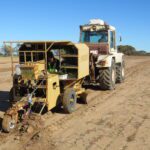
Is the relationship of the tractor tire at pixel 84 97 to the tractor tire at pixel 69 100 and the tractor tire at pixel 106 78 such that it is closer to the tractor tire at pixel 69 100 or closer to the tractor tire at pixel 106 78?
the tractor tire at pixel 69 100

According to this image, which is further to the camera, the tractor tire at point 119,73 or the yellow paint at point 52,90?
the tractor tire at point 119,73

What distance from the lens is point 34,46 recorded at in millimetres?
9898

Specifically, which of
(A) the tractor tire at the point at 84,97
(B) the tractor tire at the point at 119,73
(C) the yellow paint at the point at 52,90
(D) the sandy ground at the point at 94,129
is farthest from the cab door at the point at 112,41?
(C) the yellow paint at the point at 52,90

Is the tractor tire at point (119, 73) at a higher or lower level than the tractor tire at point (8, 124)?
higher

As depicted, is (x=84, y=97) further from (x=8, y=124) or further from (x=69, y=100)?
(x=8, y=124)

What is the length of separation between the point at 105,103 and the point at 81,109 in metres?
1.16

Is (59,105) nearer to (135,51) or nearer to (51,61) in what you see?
(51,61)

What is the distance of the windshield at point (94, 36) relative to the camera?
1382 centimetres

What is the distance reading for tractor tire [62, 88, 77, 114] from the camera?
9.53m

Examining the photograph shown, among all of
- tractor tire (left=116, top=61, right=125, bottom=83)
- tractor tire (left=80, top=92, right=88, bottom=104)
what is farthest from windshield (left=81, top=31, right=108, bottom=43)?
tractor tire (left=80, top=92, right=88, bottom=104)

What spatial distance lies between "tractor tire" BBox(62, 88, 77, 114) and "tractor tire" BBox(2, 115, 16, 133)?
202cm

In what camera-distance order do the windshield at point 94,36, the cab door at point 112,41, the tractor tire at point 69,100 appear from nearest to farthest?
the tractor tire at point 69,100 < the windshield at point 94,36 < the cab door at point 112,41

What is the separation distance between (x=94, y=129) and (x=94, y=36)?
6496 mm

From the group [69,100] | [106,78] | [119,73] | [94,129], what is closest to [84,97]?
[69,100]
